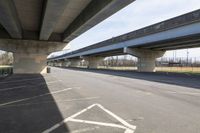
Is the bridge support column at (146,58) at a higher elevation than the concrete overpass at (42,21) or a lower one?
lower

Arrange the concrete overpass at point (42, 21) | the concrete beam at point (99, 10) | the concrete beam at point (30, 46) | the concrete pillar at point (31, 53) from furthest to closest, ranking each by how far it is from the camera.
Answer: the concrete pillar at point (31, 53) → the concrete beam at point (30, 46) → the concrete overpass at point (42, 21) → the concrete beam at point (99, 10)

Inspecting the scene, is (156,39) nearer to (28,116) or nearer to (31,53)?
(31,53)

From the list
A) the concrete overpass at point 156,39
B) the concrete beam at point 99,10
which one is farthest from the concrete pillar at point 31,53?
the concrete beam at point 99,10

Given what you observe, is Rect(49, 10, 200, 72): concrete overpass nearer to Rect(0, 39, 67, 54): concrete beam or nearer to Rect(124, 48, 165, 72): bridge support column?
Rect(124, 48, 165, 72): bridge support column

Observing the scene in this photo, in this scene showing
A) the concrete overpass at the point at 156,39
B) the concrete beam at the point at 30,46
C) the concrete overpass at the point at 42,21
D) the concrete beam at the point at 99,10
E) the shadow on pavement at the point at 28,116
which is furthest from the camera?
the concrete beam at the point at 30,46

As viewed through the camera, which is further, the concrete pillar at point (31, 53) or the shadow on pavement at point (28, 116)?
the concrete pillar at point (31, 53)

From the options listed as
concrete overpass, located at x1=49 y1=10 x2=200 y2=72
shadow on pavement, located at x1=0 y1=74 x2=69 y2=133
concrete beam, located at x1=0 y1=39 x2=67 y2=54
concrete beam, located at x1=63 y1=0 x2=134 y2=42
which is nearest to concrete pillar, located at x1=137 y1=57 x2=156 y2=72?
concrete overpass, located at x1=49 y1=10 x2=200 y2=72

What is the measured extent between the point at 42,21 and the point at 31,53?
1649 centimetres

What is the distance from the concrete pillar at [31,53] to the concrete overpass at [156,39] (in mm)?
12748

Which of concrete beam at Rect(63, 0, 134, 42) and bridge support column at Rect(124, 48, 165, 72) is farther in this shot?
bridge support column at Rect(124, 48, 165, 72)

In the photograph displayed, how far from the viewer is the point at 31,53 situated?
1291 inches

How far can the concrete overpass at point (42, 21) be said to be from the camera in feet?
40.7

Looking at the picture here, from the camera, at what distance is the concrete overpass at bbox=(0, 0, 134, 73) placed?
40.7 ft

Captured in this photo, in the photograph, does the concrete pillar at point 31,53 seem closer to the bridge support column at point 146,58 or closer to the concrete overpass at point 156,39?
the concrete overpass at point 156,39
